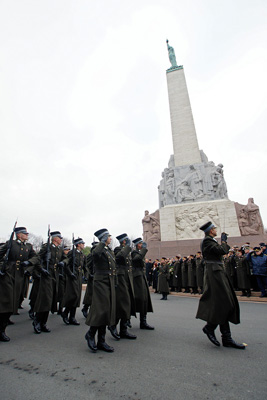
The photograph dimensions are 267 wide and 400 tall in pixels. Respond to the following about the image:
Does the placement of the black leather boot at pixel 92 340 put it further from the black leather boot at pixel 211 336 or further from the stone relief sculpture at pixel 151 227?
the stone relief sculpture at pixel 151 227


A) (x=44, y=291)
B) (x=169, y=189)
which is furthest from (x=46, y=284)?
A: (x=169, y=189)

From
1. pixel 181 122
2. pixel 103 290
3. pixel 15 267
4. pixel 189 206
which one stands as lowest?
pixel 103 290

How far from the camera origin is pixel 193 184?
54.2ft

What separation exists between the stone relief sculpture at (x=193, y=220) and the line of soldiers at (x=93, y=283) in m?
10.2

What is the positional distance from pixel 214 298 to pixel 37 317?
11.5ft

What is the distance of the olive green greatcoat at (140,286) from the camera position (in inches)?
182

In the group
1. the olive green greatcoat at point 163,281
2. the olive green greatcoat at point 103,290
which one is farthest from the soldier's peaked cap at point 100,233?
the olive green greatcoat at point 163,281

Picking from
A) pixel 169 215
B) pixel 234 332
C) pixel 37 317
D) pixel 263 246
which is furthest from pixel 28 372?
pixel 169 215

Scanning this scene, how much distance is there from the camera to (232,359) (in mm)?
2902

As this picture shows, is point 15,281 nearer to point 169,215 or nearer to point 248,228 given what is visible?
point 169,215

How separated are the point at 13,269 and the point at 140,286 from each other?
108 inches

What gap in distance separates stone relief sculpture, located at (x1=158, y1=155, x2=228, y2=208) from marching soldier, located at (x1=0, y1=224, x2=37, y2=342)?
1267 centimetres

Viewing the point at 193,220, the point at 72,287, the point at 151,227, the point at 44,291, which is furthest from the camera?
the point at 151,227

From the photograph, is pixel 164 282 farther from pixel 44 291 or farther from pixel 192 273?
pixel 44 291
